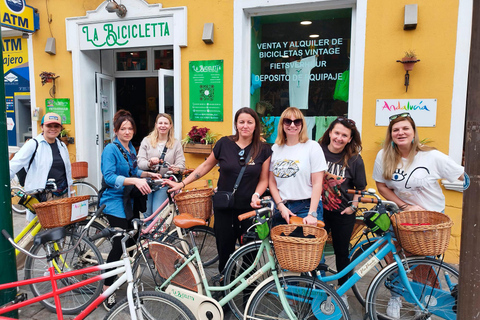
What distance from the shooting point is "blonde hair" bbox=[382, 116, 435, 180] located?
3.13 meters

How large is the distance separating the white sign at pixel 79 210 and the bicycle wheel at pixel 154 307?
4.18 feet

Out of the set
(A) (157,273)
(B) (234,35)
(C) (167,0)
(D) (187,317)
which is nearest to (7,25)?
(C) (167,0)

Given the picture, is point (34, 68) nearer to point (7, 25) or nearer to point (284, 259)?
point (7, 25)

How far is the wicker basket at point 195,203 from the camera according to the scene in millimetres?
3338

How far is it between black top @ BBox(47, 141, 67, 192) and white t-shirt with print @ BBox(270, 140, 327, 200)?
2.31 metres

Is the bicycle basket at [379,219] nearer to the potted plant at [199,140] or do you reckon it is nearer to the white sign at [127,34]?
the potted plant at [199,140]

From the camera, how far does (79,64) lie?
21.2 ft

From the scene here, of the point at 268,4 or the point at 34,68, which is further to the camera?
the point at 34,68

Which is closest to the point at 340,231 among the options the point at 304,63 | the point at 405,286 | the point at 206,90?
the point at 405,286

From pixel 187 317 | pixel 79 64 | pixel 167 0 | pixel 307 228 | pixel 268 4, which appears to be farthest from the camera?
pixel 79 64

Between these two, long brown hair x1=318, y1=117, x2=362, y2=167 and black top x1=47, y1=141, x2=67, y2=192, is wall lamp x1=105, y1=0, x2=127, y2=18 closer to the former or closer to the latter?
black top x1=47, y1=141, x2=67, y2=192

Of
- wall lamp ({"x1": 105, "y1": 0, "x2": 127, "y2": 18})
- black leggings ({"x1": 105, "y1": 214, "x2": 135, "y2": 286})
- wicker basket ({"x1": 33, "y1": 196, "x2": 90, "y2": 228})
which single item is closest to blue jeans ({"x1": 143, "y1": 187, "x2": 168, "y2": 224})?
black leggings ({"x1": 105, "y1": 214, "x2": 135, "y2": 286})

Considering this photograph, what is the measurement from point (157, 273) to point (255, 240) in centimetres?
Answer: 88

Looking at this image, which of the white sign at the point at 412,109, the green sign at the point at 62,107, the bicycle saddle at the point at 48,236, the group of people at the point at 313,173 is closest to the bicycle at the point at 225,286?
the group of people at the point at 313,173
